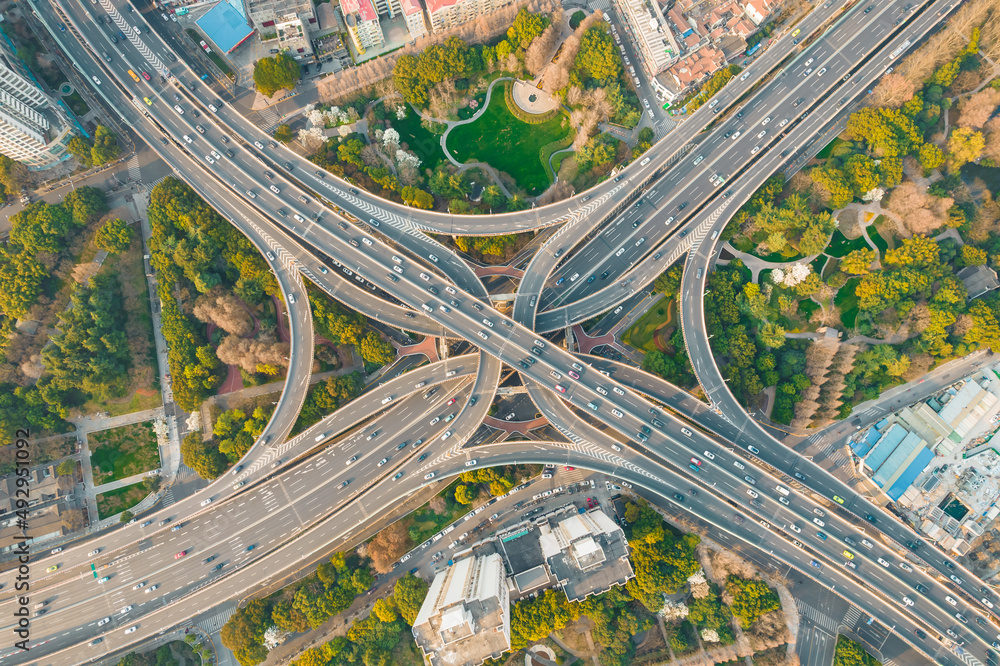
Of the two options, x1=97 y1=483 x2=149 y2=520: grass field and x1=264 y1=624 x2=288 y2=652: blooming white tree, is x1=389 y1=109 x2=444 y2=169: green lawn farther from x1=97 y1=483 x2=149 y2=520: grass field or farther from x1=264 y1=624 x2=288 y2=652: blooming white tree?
x1=264 y1=624 x2=288 y2=652: blooming white tree

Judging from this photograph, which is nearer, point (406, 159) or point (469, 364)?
point (469, 364)

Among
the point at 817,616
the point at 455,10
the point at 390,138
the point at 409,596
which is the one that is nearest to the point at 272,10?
the point at 390,138

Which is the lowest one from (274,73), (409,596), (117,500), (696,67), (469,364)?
(409,596)

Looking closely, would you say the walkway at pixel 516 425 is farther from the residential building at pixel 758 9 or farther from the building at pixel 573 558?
the residential building at pixel 758 9

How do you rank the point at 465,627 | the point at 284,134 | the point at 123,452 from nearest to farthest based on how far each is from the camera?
1. the point at 465,627
2. the point at 123,452
3. the point at 284,134

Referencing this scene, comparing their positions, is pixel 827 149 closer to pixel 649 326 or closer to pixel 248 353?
pixel 649 326

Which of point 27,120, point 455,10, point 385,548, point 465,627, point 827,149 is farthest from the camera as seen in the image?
point 827,149

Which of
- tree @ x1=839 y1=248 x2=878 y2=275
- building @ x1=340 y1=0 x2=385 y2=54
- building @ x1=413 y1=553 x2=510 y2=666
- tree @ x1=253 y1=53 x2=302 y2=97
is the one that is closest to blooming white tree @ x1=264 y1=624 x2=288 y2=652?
building @ x1=413 y1=553 x2=510 y2=666

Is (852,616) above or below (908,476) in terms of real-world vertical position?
below
